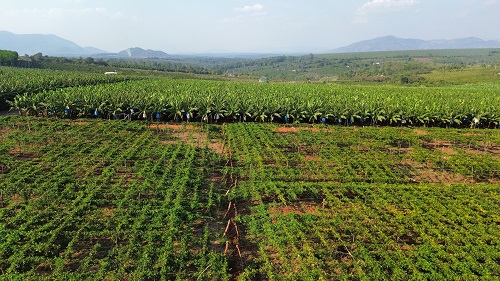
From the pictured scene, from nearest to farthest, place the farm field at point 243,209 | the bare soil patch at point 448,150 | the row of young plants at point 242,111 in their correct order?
the farm field at point 243,209 → the bare soil patch at point 448,150 → the row of young plants at point 242,111

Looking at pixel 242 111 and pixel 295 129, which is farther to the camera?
pixel 242 111

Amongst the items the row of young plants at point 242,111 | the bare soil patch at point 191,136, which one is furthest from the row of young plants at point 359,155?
the row of young plants at point 242,111

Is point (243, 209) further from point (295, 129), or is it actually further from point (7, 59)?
point (7, 59)

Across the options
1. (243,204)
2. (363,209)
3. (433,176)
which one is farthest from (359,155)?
(243,204)

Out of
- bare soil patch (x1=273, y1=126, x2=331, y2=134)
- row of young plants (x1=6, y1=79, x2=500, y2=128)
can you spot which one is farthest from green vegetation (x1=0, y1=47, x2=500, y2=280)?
row of young plants (x1=6, y1=79, x2=500, y2=128)

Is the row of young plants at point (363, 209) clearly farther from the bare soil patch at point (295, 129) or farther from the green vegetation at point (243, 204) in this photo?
the bare soil patch at point (295, 129)
